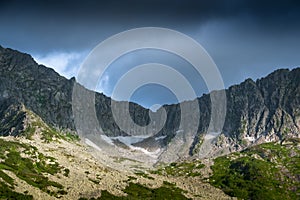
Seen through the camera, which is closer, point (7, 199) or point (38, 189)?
point (7, 199)

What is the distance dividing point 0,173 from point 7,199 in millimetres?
32928

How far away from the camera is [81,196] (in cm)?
19662

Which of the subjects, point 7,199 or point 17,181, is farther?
A: point 17,181

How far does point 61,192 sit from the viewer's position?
648 feet

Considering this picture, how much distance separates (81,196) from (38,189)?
71.9 ft

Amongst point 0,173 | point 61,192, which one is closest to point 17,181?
point 0,173

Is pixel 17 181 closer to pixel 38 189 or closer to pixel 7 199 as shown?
pixel 38 189

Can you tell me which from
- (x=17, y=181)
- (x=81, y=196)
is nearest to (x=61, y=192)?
(x=81, y=196)

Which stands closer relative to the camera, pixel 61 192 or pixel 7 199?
pixel 7 199

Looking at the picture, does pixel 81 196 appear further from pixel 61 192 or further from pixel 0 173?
pixel 0 173

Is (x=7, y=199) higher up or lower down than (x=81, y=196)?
lower down

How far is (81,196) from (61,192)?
10.7 metres

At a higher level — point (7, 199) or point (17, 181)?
point (17, 181)

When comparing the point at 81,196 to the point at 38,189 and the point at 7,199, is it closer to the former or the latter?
the point at 38,189
